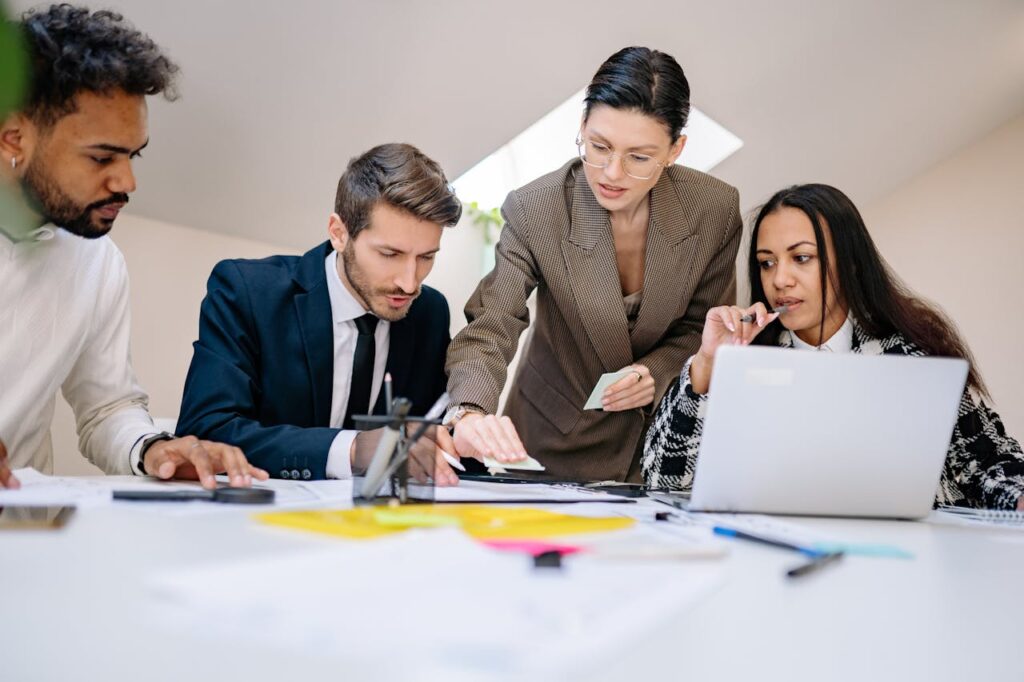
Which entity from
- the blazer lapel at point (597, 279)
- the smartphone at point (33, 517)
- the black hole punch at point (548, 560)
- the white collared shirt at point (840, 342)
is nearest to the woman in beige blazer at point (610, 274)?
the blazer lapel at point (597, 279)

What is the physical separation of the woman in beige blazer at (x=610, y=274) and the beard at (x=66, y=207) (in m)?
0.79

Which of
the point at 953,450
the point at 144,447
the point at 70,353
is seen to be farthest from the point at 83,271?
the point at 953,450

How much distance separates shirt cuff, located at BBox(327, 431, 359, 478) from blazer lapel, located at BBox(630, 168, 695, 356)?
3.06 feet

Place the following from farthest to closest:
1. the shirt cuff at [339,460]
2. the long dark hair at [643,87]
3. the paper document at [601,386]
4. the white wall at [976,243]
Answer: the white wall at [976,243], the long dark hair at [643,87], the paper document at [601,386], the shirt cuff at [339,460]

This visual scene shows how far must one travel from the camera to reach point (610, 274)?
232 cm

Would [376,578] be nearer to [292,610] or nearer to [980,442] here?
[292,610]

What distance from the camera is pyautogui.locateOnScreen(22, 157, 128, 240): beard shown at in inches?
64.8

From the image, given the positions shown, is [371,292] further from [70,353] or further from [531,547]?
[531,547]

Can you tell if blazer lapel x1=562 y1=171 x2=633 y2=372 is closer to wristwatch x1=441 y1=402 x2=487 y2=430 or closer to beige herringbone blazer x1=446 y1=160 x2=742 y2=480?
beige herringbone blazer x1=446 y1=160 x2=742 y2=480

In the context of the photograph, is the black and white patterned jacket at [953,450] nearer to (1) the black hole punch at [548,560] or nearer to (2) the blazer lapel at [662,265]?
(2) the blazer lapel at [662,265]

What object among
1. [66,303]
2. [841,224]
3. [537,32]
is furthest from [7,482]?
[537,32]

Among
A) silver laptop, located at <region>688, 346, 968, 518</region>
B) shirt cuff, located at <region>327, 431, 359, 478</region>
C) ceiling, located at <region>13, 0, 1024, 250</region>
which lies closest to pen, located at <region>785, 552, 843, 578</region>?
silver laptop, located at <region>688, 346, 968, 518</region>

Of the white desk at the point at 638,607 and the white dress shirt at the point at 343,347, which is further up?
the white dress shirt at the point at 343,347

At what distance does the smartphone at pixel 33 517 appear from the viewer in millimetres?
839
